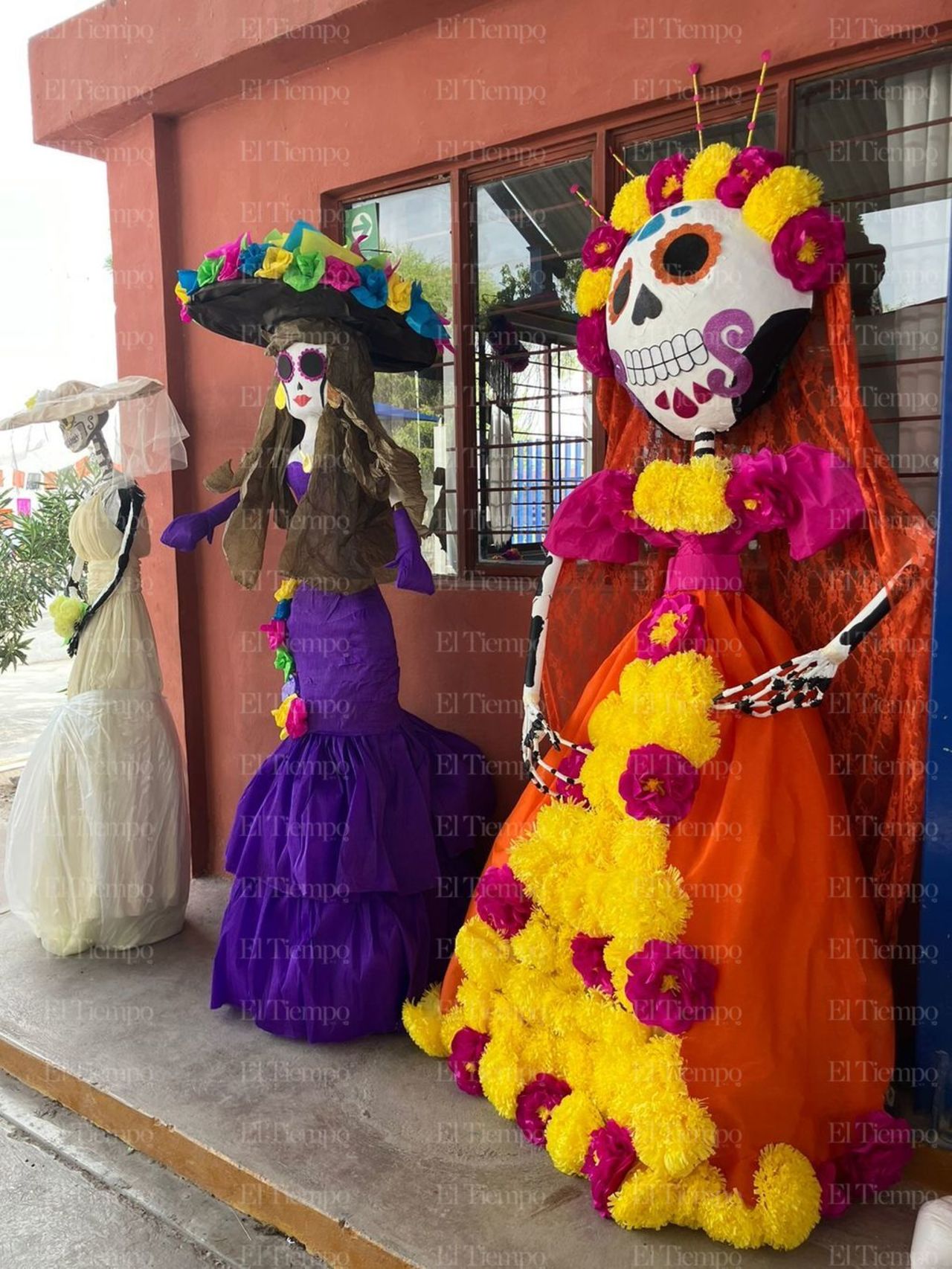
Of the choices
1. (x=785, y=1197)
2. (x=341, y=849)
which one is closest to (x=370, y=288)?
(x=341, y=849)

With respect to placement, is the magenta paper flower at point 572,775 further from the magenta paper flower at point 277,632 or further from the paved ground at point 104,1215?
the paved ground at point 104,1215

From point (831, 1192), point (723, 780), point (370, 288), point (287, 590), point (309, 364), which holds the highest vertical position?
point (370, 288)

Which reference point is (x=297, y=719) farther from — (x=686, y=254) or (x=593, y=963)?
(x=686, y=254)

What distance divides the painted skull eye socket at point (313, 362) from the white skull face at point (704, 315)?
0.97 m

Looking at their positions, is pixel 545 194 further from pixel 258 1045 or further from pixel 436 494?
pixel 258 1045

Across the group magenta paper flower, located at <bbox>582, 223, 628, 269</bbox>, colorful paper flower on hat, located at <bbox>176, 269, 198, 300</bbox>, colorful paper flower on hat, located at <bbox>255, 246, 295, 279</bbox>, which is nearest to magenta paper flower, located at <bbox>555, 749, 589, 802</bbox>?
magenta paper flower, located at <bbox>582, 223, 628, 269</bbox>

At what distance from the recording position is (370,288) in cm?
305

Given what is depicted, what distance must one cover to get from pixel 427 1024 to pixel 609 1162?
0.83 meters

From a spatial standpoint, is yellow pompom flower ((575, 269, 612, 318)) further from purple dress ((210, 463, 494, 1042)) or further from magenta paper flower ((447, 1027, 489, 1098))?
magenta paper flower ((447, 1027, 489, 1098))

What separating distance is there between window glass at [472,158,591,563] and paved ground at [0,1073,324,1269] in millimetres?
2178

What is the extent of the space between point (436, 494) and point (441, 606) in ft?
1.51

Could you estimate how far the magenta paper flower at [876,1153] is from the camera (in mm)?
2287

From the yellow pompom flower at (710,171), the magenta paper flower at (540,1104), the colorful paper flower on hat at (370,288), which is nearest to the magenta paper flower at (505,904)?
the magenta paper flower at (540,1104)

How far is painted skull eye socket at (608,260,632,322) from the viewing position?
8.44 ft
